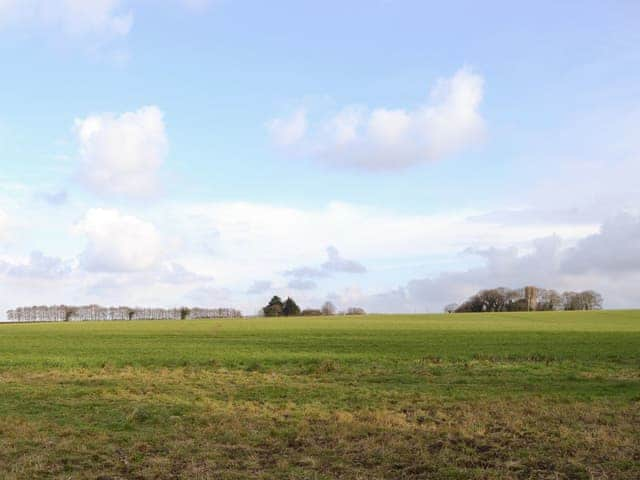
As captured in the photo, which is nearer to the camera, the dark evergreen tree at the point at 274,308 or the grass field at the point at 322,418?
the grass field at the point at 322,418

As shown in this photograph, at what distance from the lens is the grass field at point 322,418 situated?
33.0ft

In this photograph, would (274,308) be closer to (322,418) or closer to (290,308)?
(290,308)

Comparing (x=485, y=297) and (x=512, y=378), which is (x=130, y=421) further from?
(x=485, y=297)

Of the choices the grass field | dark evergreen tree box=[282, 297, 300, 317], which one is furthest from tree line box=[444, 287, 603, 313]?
the grass field

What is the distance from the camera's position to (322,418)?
14.0 metres

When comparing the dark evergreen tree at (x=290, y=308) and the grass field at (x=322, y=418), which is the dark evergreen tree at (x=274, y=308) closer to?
the dark evergreen tree at (x=290, y=308)

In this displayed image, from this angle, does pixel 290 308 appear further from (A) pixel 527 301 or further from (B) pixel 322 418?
(B) pixel 322 418

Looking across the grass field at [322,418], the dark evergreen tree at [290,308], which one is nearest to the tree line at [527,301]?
the dark evergreen tree at [290,308]

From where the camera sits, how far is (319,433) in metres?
12.3

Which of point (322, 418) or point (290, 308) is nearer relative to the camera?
point (322, 418)

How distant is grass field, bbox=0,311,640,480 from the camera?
33.0ft

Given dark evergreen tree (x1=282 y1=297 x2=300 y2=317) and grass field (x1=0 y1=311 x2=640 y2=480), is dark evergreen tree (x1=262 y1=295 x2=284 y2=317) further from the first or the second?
grass field (x1=0 y1=311 x2=640 y2=480)

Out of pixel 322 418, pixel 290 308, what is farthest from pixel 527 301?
pixel 322 418

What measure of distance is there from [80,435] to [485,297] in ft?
441
